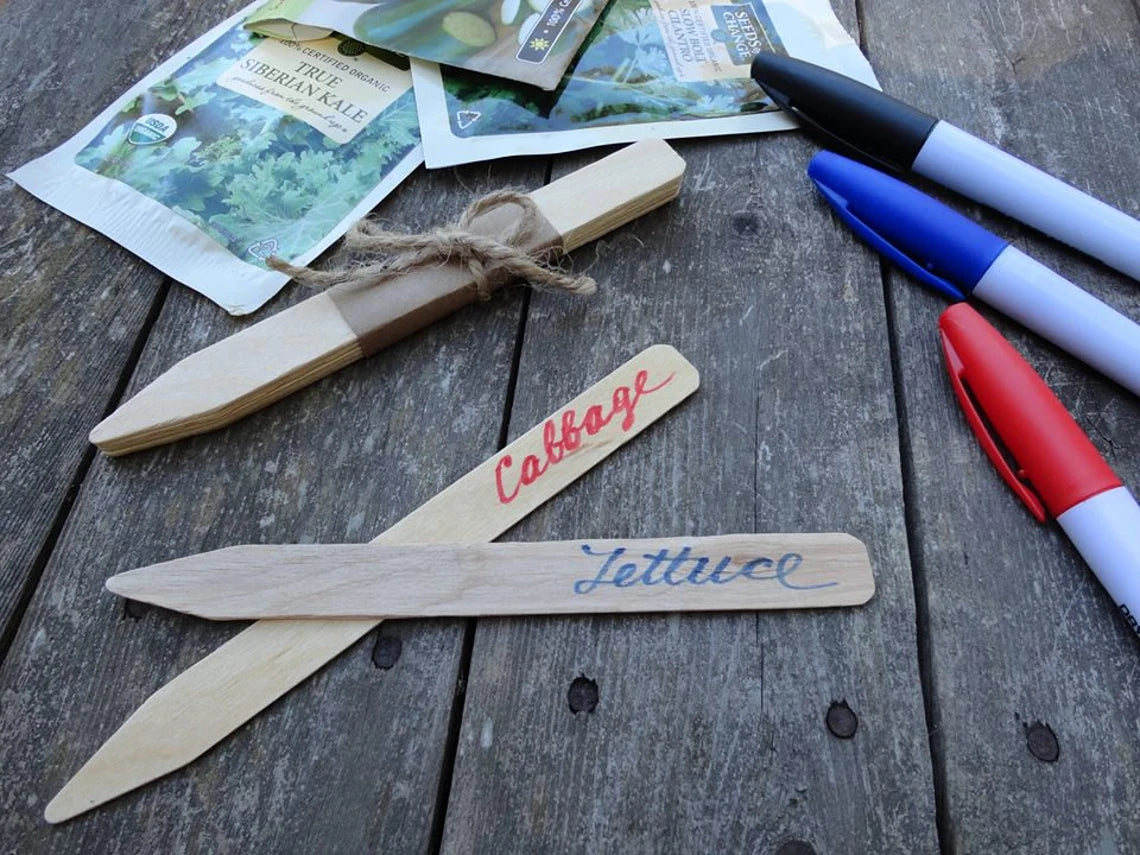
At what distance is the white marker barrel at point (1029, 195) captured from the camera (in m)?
Result: 0.52

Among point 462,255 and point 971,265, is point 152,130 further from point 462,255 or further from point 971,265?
point 971,265

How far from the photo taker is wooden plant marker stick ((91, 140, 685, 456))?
463 mm

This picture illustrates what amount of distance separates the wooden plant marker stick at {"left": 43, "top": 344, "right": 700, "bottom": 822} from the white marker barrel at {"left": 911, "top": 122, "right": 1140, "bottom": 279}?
21cm

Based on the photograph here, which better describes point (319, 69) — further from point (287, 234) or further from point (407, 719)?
point (407, 719)

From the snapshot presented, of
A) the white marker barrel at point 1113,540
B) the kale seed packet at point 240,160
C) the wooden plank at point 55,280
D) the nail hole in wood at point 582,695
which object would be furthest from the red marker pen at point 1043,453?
the wooden plank at point 55,280

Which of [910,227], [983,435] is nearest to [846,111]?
[910,227]

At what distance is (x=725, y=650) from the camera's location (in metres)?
0.42

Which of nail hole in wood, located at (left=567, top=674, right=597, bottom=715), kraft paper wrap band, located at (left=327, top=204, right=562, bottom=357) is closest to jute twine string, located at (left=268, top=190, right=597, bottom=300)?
kraft paper wrap band, located at (left=327, top=204, right=562, bottom=357)

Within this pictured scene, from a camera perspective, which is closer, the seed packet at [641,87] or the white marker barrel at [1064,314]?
the white marker barrel at [1064,314]

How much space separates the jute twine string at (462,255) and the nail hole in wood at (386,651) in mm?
201

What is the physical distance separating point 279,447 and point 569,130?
0.91ft

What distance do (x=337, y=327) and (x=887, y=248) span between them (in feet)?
1.05

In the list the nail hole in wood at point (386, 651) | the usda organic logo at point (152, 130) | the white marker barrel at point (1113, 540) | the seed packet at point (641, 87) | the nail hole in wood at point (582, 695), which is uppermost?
the usda organic logo at point (152, 130)

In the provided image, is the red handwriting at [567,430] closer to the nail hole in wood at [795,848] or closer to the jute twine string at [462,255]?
the jute twine string at [462,255]
